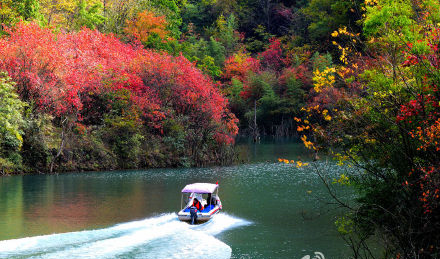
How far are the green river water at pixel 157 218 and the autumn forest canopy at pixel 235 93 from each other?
2.23 m

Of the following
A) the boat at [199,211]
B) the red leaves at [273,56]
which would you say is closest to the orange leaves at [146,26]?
the red leaves at [273,56]

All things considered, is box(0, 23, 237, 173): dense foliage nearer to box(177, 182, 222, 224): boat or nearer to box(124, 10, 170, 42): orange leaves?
box(124, 10, 170, 42): orange leaves

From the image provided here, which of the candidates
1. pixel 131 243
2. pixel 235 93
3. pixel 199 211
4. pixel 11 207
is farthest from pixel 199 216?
pixel 235 93

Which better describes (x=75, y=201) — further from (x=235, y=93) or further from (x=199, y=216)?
(x=235, y=93)

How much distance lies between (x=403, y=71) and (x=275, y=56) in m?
61.7

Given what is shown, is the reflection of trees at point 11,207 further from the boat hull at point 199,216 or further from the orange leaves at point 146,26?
the orange leaves at point 146,26

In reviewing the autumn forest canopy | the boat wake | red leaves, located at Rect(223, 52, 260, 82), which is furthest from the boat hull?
red leaves, located at Rect(223, 52, 260, 82)

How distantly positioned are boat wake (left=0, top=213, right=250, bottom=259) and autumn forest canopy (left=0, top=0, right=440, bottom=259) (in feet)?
17.6

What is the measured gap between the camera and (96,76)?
41.1 metres

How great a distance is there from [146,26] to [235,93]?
1963 cm

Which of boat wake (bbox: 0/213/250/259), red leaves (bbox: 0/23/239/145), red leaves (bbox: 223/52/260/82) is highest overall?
red leaves (bbox: 223/52/260/82)

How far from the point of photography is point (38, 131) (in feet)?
120

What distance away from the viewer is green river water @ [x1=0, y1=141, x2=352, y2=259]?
58.6 ft

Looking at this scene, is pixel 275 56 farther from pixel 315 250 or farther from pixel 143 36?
pixel 315 250
